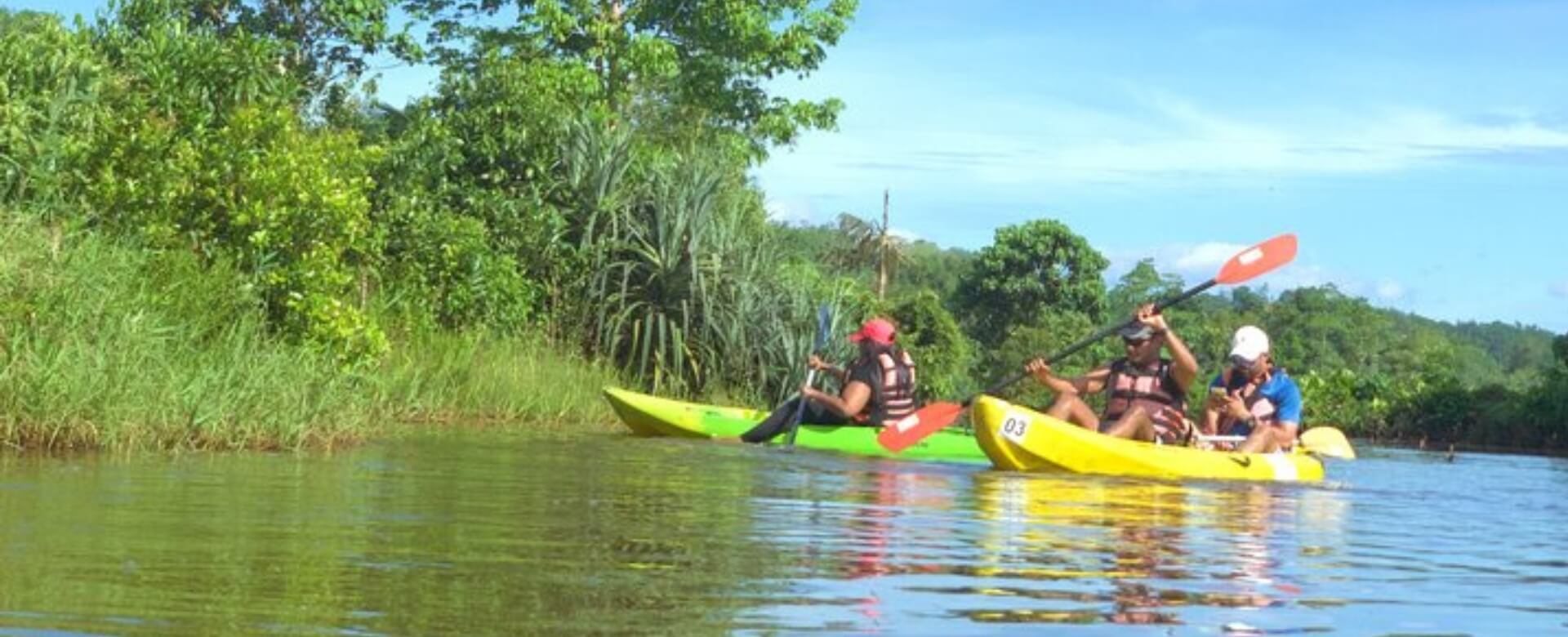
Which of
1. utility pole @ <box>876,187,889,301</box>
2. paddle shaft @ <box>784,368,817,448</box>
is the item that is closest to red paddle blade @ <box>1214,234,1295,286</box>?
paddle shaft @ <box>784,368,817,448</box>

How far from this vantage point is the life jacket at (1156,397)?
14.0 m

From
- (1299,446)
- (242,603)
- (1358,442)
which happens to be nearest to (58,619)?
(242,603)

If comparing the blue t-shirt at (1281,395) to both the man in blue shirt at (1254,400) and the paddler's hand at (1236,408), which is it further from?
the paddler's hand at (1236,408)

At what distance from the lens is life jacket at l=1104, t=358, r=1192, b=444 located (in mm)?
13984

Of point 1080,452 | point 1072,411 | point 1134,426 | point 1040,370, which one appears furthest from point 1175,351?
point 1040,370

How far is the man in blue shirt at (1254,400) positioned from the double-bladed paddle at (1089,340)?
0.72 meters

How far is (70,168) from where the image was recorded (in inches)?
552

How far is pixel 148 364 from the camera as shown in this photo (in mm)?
10680

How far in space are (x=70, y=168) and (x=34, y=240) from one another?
3167mm

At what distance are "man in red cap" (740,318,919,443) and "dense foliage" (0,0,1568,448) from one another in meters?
2.70

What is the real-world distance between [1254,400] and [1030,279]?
32006mm

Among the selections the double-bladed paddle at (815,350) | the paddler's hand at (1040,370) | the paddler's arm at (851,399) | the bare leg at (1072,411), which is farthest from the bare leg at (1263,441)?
the double-bladed paddle at (815,350)

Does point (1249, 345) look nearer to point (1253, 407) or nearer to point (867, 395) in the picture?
point (1253, 407)

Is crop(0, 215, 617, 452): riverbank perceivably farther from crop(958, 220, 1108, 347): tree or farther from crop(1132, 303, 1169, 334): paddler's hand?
crop(958, 220, 1108, 347): tree
